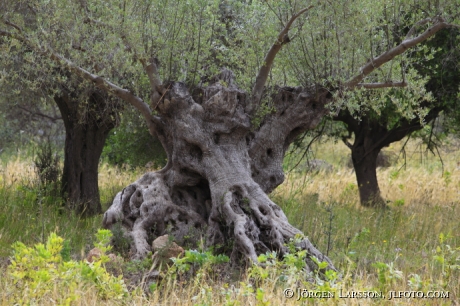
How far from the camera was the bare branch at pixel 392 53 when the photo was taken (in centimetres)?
874

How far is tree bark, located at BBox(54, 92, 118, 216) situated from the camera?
1202cm

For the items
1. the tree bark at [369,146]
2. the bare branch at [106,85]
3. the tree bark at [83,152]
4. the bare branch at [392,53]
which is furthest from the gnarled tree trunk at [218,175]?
the tree bark at [369,146]

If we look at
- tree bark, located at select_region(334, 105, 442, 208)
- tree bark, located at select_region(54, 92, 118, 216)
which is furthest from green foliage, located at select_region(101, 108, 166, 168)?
tree bark, located at select_region(334, 105, 442, 208)

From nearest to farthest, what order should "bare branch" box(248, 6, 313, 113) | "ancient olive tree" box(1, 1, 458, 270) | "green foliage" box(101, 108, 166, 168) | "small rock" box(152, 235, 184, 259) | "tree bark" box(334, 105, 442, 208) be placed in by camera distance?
"small rock" box(152, 235, 184, 259) < "ancient olive tree" box(1, 1, 458, 270) < "bare branch" box(248, 6, 313, 113) < "green foliage" box(101, 108, 166, 168) < "tree bark" box(334, 105, 442, 208)

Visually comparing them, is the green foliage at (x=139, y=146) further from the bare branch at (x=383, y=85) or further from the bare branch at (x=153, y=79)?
the bare branch at (x=383, y=85)

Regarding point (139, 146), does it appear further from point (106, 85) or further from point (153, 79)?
point (153, 79)

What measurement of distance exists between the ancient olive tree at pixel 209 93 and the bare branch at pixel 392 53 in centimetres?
2

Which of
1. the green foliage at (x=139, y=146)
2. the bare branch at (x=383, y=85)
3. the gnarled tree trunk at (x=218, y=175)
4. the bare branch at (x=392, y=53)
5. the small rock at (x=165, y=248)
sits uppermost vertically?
the bare branch at (x=392, y=53)

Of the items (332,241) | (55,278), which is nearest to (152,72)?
(332,241)

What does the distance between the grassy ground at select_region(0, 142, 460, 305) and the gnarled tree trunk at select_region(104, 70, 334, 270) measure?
2.28 ft

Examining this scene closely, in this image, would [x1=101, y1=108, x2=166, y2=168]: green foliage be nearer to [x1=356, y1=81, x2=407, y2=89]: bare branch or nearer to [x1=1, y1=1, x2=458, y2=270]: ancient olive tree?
[x1=1, y1=1, x2=458, y2=270]: ancient olive tree

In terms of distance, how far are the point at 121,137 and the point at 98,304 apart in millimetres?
10051

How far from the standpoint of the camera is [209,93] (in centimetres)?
895

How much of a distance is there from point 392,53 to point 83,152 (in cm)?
639
